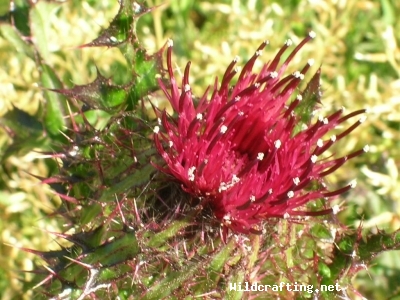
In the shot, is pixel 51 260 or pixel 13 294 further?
pixel 13 294

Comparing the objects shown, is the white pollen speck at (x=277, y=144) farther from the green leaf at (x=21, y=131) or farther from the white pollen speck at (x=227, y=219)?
the green leaf at (x=21, y=131)

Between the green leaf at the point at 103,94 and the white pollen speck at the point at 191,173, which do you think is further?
the green leaf at the point at 103,94

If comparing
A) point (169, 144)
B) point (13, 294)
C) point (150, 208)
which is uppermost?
point (169, 144)

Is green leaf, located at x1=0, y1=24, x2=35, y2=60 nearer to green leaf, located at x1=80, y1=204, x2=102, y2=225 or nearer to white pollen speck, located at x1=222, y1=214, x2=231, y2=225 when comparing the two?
green leaf, located at x1=80, y1=204, x2=102, y2=225

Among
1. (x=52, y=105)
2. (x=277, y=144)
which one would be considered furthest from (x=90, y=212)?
(x=52, y=105)

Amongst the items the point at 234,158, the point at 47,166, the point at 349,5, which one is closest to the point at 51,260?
the point at 234,158

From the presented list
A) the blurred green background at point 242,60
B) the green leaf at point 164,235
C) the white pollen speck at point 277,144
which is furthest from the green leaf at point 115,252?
the blurred green background at point 242,60

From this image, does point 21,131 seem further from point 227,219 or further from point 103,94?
point 227,219

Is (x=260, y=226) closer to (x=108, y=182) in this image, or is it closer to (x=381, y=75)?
(x=108, y=182)
